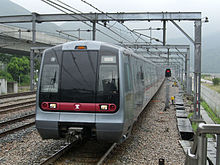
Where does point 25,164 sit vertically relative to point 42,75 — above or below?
below

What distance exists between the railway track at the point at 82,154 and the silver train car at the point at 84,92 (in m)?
0.46

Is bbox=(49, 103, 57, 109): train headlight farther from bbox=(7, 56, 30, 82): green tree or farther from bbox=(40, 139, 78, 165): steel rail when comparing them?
bbox=(7, 56, 30, 82): green tree

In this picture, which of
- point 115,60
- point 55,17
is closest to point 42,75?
Answer: point 115,60

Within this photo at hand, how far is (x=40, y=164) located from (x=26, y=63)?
35.6 m

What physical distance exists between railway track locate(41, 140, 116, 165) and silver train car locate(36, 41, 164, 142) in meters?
0.46

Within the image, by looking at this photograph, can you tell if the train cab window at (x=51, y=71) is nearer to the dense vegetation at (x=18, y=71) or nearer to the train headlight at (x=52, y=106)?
the train headlight at (x=52, y=106)

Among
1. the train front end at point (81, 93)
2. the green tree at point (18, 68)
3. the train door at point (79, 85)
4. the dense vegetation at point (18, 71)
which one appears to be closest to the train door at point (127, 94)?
the train front end at point (81, 93)

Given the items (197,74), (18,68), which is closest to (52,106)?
(197,74)

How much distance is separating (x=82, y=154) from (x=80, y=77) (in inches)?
69.9

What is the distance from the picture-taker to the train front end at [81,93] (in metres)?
5.94

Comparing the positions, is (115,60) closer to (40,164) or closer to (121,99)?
(121,99)

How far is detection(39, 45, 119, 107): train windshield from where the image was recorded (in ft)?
19.9

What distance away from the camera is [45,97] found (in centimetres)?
625

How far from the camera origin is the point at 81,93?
6.09 m
